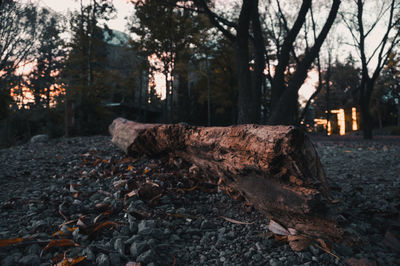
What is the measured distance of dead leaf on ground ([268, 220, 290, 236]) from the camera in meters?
1.59

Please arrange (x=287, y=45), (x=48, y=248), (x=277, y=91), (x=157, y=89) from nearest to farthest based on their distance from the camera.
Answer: (x=48, y=248) → (x=287, y=45) → (x=277, y=91) → (x=157, y=89)

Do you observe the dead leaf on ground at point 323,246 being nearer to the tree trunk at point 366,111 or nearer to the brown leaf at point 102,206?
the brown leaf at point 102,206

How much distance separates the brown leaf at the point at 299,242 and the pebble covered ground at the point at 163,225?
1.3 inches

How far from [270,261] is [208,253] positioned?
37 cm

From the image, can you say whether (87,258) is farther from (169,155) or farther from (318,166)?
(169,155)

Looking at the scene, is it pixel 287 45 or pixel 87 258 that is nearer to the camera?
pixel 87 258

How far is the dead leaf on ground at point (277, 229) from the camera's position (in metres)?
1.59

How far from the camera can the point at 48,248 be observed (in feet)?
4.71

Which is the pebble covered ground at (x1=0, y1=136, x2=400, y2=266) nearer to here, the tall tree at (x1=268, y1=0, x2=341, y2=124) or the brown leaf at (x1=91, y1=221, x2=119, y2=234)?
the brown leaf at (x1=91, y1=221, x2=119, y2=234)

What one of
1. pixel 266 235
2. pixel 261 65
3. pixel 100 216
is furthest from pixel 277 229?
pixel 261 65

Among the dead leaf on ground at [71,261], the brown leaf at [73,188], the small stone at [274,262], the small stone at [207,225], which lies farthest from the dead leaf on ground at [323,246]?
the brown leaf at [73,188]

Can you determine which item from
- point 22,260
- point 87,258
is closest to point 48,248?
point 22,260

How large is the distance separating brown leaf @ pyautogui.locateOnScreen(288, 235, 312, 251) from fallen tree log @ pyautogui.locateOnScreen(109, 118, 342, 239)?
6 centimetres

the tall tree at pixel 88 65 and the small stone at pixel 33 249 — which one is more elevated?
the tall tree at pixel 88 65
